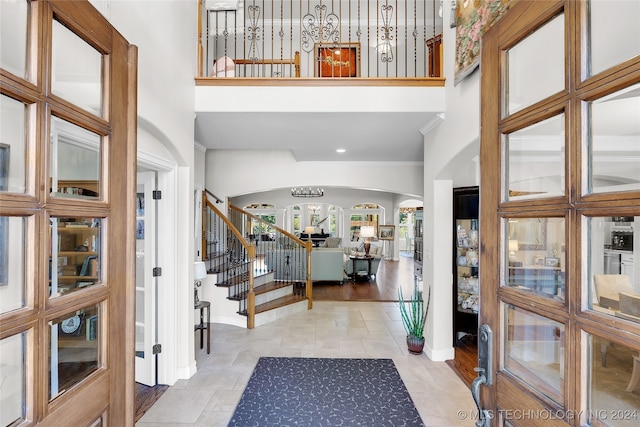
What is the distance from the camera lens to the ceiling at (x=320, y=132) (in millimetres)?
3514

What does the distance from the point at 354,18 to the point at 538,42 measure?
5838 mm

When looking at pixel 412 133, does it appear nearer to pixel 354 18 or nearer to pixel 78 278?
pixel 354 18

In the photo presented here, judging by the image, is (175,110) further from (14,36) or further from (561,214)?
(561,214)

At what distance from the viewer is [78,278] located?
3.21ft

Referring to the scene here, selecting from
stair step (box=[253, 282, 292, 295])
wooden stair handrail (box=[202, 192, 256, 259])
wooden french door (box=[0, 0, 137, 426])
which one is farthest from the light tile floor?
wooden french door (box=[0, 0, 137, 426])

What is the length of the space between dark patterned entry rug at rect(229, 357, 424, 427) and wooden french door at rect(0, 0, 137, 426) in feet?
5.78

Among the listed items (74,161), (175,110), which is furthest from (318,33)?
(74,161)

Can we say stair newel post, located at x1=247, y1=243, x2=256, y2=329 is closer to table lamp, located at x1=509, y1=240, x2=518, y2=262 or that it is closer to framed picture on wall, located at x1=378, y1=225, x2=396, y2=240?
table lamp, located at x1=509, y1=240, x2=518, y2=262

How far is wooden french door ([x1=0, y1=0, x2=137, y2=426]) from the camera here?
748mm

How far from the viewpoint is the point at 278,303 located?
201 inches

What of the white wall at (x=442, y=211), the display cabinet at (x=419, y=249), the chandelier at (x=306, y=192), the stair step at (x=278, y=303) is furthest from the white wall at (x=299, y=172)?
the chandelier at (x=306, y=192)

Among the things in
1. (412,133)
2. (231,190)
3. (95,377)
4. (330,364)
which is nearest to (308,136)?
(412,133)

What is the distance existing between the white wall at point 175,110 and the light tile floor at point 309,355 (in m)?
0.40

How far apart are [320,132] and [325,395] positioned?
3.07m
